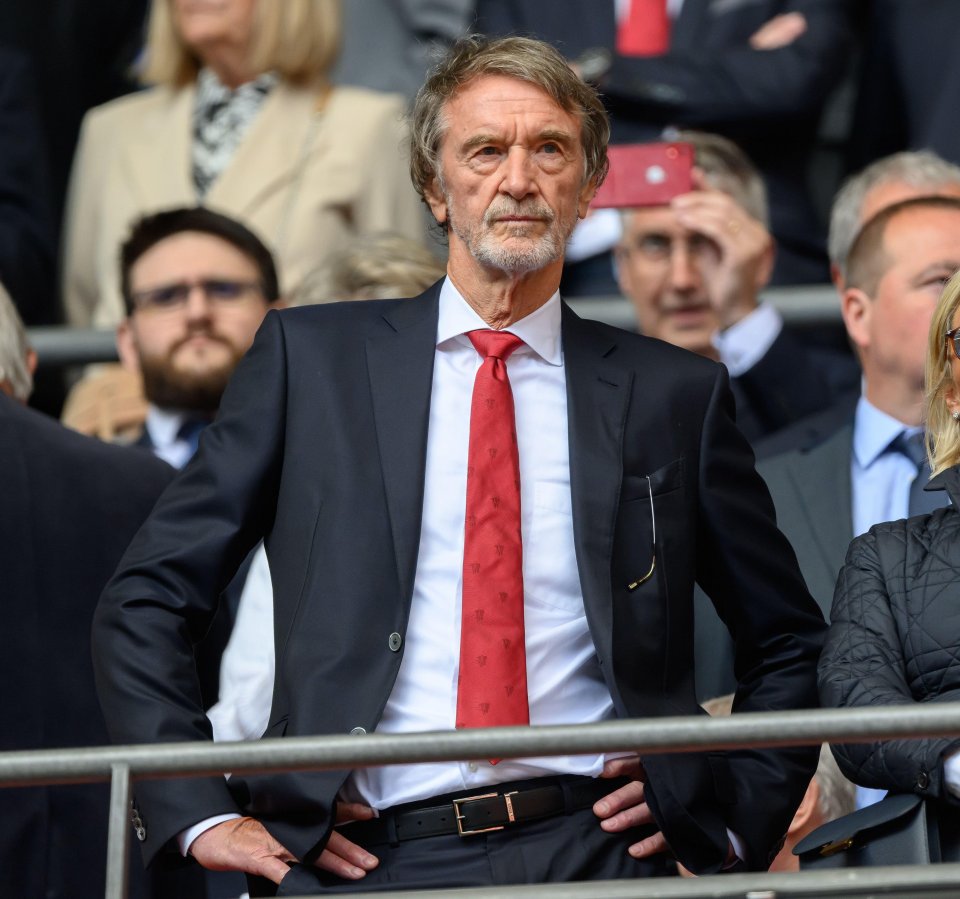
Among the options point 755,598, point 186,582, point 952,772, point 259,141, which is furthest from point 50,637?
point 259,141

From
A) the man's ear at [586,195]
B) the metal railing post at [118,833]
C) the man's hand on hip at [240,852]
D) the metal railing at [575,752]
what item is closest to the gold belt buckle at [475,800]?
the man's hand on hip at [240,852]

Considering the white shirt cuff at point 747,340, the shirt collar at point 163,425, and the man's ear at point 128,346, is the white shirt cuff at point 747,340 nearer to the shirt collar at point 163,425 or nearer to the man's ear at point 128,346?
the shirt collar at point 163,425

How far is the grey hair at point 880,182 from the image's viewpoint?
5.58m

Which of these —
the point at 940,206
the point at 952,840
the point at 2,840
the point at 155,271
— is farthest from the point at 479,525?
the point at 155,271

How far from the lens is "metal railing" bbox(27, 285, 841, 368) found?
19.3 ft

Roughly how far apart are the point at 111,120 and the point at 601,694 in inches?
154

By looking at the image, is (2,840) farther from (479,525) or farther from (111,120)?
(111,120)

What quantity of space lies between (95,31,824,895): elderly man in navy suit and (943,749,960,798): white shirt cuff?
37 centimetres

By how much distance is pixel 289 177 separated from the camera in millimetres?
6422

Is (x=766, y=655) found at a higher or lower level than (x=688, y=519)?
lower

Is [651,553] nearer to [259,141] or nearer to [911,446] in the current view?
[911,446]

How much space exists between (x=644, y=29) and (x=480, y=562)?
Answer: 368cm

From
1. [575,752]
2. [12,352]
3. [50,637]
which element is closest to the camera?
[575,752]

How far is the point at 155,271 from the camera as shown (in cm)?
568
